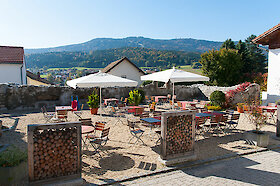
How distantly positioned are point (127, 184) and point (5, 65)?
22711mm

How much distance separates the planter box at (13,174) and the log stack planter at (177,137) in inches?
131

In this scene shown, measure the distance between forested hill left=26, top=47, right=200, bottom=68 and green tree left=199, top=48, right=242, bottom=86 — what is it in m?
34.0

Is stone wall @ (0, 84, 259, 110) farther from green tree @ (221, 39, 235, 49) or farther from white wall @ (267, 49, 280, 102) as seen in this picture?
green tree @ (221, 39, 235, 49)

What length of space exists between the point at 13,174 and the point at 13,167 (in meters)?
0.14

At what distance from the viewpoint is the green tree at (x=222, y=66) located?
28359 millimetres

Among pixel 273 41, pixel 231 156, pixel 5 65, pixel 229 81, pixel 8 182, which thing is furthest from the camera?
pixel 229 81

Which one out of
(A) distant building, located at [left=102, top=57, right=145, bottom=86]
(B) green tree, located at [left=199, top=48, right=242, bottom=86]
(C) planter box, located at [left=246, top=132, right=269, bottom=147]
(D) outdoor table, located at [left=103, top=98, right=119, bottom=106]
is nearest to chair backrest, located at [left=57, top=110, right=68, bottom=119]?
(D) outdoor table, located at [left=103, top=98, right=119, bottom=106]

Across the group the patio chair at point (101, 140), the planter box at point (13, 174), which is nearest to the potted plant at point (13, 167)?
the planter box at point (13, 174)

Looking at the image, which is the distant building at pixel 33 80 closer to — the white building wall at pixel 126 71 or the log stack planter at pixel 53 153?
the white building wall at pixel 126 71

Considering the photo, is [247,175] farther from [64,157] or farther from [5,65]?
[5,65]

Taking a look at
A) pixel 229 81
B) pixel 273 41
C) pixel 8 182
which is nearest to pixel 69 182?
pixel 8 182

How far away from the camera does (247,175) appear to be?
5516mm

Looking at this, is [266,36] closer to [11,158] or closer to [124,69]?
[11,158]

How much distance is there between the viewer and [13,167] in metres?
4.59
